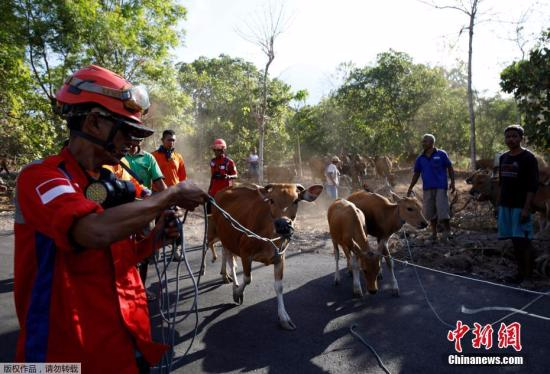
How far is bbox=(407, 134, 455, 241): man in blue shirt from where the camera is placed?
26.4ft

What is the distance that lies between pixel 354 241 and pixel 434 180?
330 cm

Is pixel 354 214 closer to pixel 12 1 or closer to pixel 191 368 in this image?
pixel 191 368

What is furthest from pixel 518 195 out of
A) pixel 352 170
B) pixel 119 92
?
pixel 352 170

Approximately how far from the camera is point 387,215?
673 centimetres

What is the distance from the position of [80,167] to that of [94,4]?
46.6 feet

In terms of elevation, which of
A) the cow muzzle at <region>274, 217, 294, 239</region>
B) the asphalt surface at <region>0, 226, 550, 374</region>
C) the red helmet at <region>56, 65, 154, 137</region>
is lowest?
the asphalt surface at <region>0, 226, 550, 374</region>

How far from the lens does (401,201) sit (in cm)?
662

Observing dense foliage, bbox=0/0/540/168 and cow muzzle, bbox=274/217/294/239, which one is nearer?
cow muzzle, bbox=274/217/294/239

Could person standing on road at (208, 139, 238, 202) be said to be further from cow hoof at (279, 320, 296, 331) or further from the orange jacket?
cow hoof at (279, 320, 296, 331)

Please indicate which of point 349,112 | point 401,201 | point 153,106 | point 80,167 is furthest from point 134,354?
point 349,112

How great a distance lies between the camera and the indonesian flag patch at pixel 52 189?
153 cm

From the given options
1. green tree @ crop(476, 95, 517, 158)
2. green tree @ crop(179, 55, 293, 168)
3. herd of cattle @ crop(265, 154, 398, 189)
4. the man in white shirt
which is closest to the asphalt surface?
the man in white shirt

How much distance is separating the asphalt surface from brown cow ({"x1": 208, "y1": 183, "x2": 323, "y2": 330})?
357 mm

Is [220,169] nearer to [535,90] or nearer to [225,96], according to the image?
[535,90]
